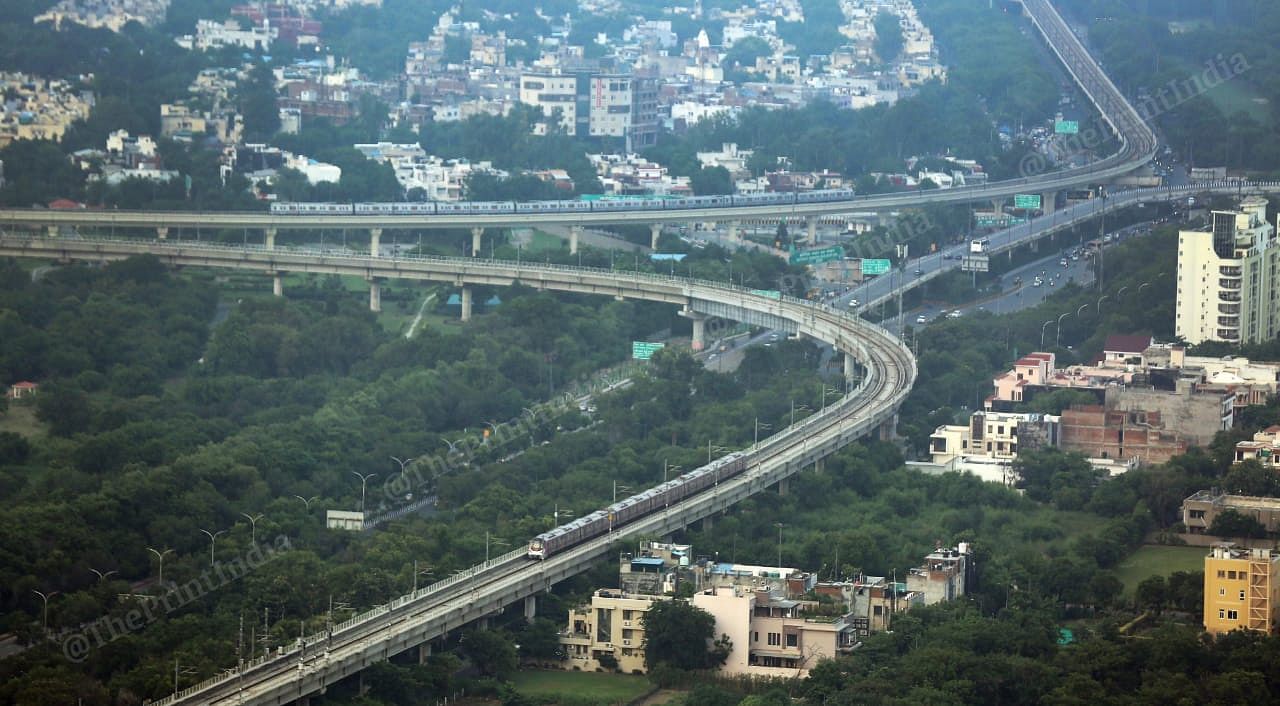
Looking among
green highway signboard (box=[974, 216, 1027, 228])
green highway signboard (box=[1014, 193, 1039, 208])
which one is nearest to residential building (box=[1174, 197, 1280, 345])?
green highway signboard (box=[974, 216, 1027, 228])

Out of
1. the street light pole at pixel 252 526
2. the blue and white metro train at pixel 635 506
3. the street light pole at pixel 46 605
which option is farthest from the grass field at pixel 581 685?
the street light pole at pixel 46 605

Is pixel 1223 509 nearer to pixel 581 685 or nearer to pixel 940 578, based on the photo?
pixel 940 578

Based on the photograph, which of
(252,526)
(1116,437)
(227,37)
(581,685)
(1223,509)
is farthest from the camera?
(227,37)

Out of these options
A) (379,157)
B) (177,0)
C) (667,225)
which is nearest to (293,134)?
(379,157)

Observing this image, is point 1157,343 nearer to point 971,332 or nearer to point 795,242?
point 971,332

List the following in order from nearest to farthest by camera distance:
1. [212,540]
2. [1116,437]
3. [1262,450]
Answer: [212,540] → [1262,450] → [1116,437]

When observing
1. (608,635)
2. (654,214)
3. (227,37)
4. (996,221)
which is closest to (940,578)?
(608,635)
